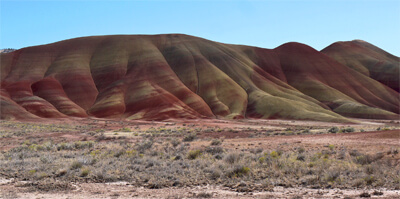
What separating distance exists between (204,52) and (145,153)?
94.0 metres

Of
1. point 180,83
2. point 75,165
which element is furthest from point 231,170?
point 180,83

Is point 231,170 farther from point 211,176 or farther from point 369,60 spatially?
point 369,60

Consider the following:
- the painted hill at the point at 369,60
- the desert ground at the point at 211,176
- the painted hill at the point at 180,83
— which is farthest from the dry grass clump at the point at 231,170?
the painted hill at the point at 369,60

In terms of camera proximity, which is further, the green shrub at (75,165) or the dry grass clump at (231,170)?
the green shrub at (75,165)

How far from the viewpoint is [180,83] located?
9600 cm

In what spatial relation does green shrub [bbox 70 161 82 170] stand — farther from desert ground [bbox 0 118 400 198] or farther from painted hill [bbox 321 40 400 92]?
painted hill [bbox 321 40 400 92]

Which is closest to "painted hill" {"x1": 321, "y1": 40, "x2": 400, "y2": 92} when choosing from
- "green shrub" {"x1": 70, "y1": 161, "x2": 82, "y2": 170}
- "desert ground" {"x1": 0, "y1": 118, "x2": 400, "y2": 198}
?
"desert ground" {"x1": 0, "y1": 118, "x2": 400, "y2": 198}

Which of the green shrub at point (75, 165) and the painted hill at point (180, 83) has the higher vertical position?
the painted hill at point (180, 83)

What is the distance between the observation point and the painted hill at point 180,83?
8388 centimetres

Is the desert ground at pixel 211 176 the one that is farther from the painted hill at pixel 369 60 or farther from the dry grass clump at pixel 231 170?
the painted hill at pixel 369 60

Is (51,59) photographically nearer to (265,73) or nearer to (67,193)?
(265,73)

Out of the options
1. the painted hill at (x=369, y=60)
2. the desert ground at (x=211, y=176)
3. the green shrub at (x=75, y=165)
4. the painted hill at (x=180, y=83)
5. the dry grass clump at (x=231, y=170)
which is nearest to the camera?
the desert ground at (x=211, y=176)

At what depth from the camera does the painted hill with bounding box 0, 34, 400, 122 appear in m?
83.9

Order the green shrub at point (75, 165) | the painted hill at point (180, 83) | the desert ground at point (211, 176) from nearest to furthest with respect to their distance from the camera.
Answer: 1. the desert ground at point (211, 176)
2. the green shrub at point (75, 165)
3. the painted hill at point (180, 83)
